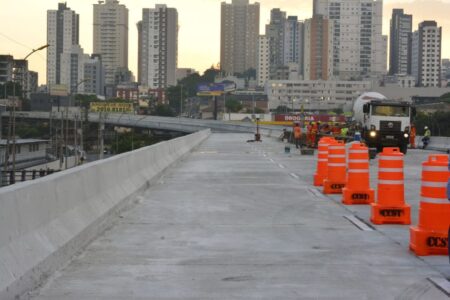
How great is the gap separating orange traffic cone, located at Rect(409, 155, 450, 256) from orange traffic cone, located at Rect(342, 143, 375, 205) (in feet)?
16.4

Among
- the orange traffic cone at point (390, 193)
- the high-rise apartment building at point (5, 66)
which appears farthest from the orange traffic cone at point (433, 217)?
the high-rise apartment building at point (5, 66)

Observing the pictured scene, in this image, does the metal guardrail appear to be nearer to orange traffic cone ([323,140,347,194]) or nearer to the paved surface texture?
orange traffic cone ([323,140,347,194])

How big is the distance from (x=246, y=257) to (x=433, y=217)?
240cm

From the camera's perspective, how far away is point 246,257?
891 centimetres

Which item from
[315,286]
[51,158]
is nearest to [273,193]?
[315,286]

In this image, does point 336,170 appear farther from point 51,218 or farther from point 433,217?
point 51,218

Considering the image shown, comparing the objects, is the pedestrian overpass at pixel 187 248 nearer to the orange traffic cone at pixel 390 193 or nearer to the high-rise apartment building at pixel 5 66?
the orange traffic cone at pixel 390 193

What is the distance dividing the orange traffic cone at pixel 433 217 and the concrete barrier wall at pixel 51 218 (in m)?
4.43

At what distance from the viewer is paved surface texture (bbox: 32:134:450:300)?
713cm

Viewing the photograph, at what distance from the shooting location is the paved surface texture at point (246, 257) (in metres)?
7.13

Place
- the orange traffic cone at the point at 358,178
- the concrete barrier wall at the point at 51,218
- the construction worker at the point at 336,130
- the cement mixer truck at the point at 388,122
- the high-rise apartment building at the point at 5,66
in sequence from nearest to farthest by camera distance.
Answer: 1. the concrete barrier wall at the point at 51,218
2. the orange traffic cone at the point at 358,178
3. the cement mixer truck at the point at 388,122
4. the construction worker at the point at 336,130
5. the high-rise apartment building at the point at 5,66

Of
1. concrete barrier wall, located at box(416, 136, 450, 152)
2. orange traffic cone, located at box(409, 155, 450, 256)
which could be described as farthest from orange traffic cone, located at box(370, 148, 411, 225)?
concrete barrier wall, located at box(416, 136, 450, 152)

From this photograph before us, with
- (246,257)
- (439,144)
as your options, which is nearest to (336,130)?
(439,144)

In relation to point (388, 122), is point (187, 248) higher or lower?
lower
